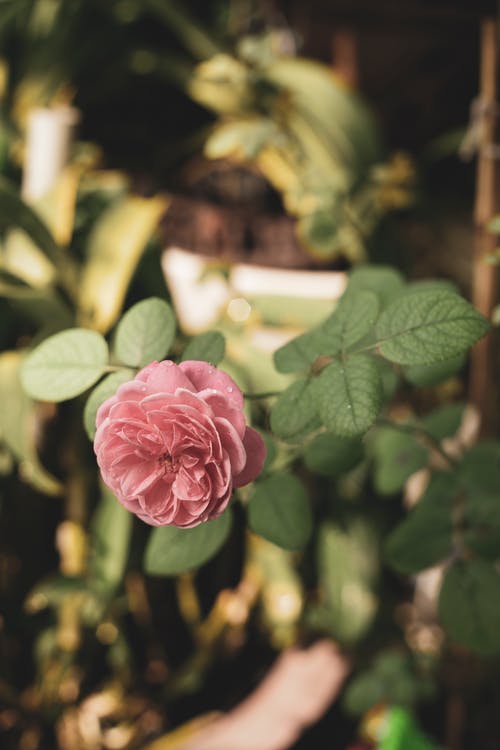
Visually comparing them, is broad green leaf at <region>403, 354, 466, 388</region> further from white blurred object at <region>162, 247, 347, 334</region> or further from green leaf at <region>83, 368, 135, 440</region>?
white blurred object at <region>162, 247, 347, 334</region>

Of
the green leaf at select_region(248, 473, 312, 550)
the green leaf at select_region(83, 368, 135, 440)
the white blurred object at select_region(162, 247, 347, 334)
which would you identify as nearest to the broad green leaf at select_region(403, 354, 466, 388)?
the green leaf at select_region(248, 473, 312, 550)

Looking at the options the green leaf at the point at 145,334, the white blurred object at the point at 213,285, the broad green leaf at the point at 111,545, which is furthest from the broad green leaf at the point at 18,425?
the green leaf at the point at 145,334

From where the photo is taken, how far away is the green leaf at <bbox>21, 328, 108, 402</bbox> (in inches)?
17.2

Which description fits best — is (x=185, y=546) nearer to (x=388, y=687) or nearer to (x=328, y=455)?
(x=328, y=455)

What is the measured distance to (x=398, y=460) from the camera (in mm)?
611

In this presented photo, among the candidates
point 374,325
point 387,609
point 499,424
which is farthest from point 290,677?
point 374,325

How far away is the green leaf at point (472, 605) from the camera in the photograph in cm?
52

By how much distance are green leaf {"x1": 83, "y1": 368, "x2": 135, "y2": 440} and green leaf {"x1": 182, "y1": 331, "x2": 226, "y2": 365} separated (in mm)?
41

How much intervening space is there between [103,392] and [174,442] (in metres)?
0.11

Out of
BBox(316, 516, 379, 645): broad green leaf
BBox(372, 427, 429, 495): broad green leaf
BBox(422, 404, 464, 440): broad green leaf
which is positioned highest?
BBox(422, 404, 464, 440): broad green leaf

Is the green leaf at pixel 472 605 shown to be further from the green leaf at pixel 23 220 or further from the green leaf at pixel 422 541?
the green leaf at pixel 23 220

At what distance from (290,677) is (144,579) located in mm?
249

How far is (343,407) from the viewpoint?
1.24 feet

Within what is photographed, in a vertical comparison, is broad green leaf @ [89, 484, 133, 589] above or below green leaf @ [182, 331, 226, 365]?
below
